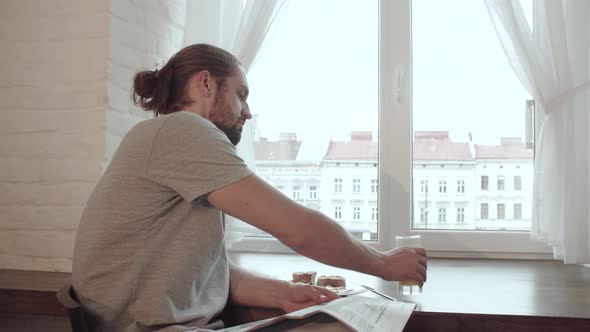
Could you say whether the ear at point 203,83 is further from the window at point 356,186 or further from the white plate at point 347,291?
the window at point 356,186

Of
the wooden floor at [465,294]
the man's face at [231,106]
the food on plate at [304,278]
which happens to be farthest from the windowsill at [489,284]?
the man's face at [231,106]

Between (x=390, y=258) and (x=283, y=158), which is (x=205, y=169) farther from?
(x=283, y=158)

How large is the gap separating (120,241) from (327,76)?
1.44 m

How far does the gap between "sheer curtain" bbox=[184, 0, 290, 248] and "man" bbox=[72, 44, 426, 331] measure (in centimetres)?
104

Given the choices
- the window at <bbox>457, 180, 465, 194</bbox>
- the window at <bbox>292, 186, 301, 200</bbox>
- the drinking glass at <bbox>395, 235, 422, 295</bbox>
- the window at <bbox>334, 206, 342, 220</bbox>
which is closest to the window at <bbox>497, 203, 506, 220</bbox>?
the window at <bbox>457, 180, 465, 194</bbox>

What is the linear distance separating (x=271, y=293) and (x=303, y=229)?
0.27m

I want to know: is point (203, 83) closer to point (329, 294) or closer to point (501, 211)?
point (329, 294)

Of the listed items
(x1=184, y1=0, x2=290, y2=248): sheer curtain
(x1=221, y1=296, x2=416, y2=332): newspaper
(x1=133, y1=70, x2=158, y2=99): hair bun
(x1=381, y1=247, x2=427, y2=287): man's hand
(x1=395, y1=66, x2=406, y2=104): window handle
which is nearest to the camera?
(x1=221, y1=296, x2=416, y2=332): newspaper

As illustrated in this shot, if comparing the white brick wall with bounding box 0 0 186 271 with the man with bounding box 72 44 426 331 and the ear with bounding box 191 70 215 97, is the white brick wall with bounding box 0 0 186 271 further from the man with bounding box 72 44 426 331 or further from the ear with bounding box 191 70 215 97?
the man with bounding box 72 44 426 331

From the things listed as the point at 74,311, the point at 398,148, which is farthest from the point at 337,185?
the point at 74,311

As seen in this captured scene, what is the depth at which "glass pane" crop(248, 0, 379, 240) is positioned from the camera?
245cm

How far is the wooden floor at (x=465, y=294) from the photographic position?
1330mm

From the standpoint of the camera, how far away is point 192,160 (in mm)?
1154

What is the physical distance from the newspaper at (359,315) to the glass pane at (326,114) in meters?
1.19
